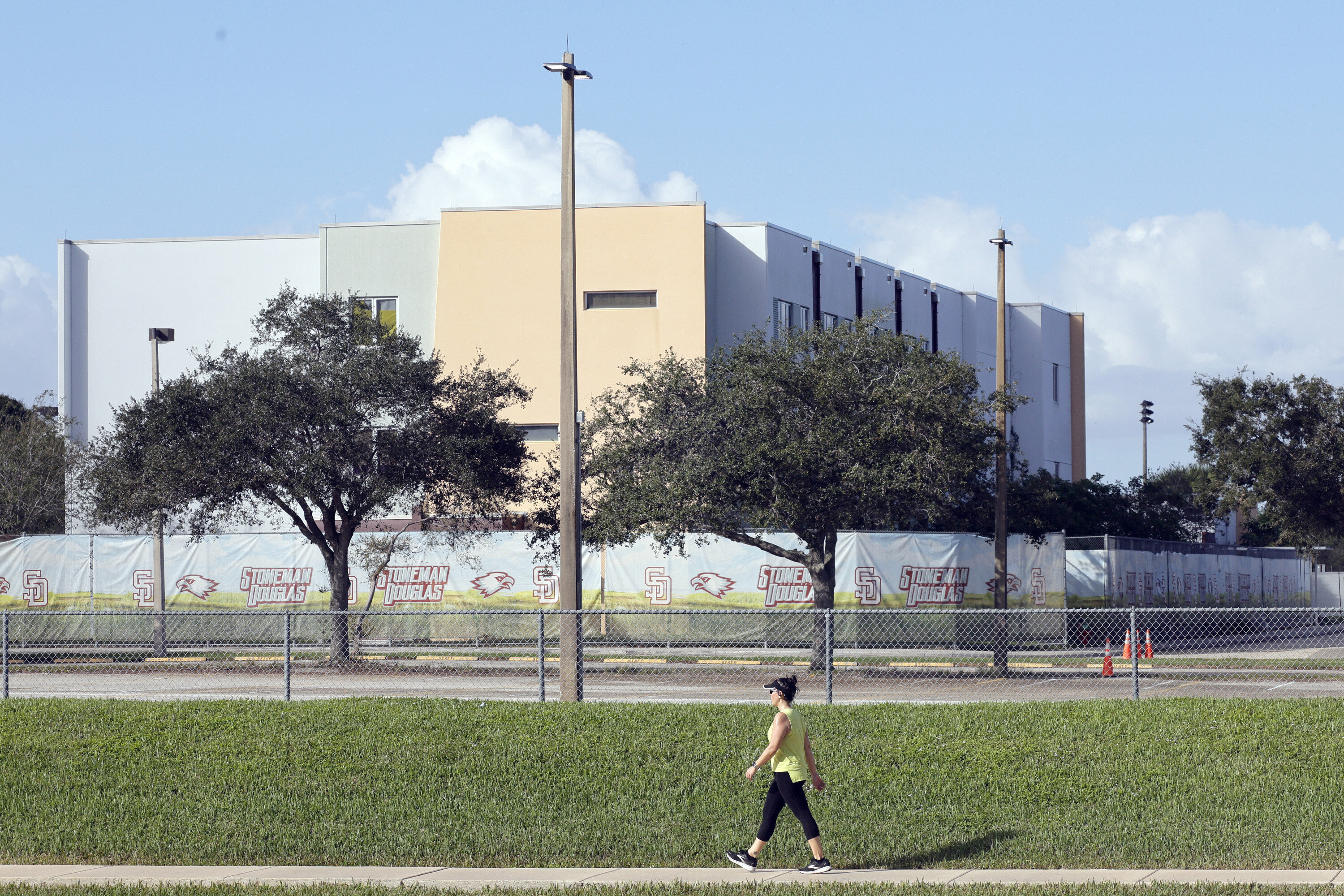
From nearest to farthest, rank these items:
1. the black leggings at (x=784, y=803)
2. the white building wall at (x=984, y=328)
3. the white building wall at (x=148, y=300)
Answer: the black leggings at (x=784, y=803)
the white building wall at (x=148, y=300)
the white building wall at (x=984, y=328)

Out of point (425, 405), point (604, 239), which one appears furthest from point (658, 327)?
point (425, 405)

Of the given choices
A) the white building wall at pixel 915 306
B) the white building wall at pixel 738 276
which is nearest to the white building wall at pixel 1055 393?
the white building wall at pixel 915 306

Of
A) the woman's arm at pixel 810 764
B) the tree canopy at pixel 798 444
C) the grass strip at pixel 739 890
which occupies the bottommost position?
the grass strip at pixel 739 890

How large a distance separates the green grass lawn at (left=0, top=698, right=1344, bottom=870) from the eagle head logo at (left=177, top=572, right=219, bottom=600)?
73.4 feet

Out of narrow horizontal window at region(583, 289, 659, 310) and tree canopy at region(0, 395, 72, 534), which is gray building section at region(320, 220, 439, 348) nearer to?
narrow horizontal window at region(583, 289, 659, 310)

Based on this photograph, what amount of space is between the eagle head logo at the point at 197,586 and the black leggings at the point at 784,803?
101 feet

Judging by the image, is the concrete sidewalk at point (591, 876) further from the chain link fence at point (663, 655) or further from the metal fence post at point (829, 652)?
the metal fence post at point (829, 652)

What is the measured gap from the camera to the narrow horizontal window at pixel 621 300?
4850 cm

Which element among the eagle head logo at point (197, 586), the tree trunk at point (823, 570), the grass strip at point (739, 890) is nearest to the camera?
the grass strip at point (739, 890)

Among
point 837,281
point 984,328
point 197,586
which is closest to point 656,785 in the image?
point 197,586

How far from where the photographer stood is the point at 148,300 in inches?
2110

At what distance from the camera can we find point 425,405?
1125 inches

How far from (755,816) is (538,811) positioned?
6.20ft

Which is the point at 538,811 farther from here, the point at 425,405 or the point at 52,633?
the point at 52,633
